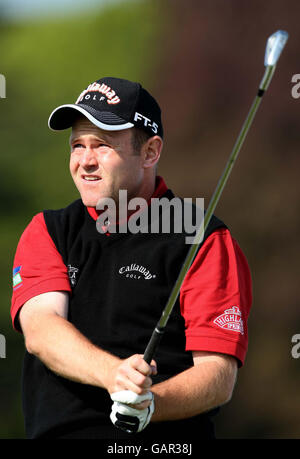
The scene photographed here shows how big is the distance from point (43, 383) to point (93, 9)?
6704 mm

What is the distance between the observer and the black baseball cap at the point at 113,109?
2814 mm

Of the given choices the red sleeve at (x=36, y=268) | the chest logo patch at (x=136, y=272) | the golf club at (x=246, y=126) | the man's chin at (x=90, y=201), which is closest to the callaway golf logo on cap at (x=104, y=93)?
the man's chin at (x=90, y=201)

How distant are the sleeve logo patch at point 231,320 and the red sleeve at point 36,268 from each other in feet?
1.70

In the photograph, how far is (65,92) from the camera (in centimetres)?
838

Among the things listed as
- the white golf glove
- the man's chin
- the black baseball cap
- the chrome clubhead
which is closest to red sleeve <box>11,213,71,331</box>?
the man's chin

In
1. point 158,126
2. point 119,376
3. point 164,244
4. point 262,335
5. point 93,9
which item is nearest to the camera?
point 119,376

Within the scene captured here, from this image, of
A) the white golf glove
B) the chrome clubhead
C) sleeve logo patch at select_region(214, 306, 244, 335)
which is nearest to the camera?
the chrome clubhead

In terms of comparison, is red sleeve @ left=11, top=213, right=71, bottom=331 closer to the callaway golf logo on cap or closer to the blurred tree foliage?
the callaway golf logo on cap

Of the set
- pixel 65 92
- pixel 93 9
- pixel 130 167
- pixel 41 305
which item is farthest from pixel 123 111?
pixel 93 9

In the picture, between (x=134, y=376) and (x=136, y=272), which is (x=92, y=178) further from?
(x=134, y=376)

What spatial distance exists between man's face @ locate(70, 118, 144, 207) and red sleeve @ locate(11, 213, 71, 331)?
0.21 meters

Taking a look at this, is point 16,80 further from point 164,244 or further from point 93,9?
point 164,244

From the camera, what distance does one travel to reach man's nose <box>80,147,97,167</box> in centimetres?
278

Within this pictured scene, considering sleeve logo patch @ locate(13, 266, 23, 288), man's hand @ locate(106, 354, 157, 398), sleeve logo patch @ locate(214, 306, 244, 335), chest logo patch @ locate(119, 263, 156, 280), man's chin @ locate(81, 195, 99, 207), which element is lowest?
man's hand @ locate(106, 354, 157, 398)
